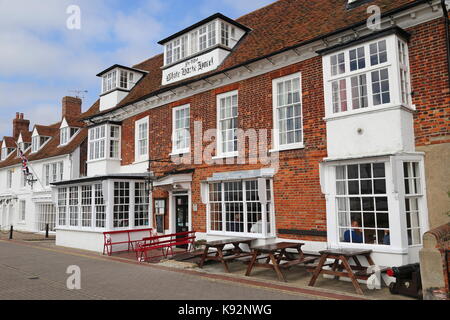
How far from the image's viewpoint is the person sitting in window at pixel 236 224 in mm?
12211

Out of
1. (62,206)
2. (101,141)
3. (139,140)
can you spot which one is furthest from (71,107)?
(139,140)

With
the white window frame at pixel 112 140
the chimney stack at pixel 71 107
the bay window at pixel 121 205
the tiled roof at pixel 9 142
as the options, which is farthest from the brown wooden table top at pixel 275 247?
the tiled roof at pixel 9 142

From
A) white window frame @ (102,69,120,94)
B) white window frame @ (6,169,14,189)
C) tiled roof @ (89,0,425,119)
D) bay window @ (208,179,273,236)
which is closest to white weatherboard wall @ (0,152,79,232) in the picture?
white window frame @ (6,169,14,189)

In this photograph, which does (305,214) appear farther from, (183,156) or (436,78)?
(183,156)

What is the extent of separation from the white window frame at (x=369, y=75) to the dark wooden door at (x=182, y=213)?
24.0ft

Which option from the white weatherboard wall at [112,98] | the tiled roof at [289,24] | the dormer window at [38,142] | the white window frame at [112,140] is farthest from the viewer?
the dormer window at [38,142]

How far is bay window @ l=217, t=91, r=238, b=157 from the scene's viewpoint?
13023mm

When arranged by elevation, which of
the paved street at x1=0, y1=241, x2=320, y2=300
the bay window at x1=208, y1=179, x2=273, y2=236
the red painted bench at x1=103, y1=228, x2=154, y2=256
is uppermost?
the bay window at x1=208, y1=179, x2=273, y2=236

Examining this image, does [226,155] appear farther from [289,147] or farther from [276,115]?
[289,147]

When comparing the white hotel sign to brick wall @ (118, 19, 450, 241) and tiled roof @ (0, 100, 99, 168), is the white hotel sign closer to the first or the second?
brick wall @ (118, 19, 450, 241)

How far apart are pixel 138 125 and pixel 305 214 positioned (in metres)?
10.1

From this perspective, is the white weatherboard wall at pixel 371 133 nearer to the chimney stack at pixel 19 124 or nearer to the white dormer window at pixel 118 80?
the white dormer window at pixel 118 80

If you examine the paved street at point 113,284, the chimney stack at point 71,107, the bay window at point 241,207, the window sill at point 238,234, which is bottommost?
the paved street at point 113,284

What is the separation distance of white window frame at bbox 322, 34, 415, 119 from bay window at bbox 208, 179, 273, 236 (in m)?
3.24
